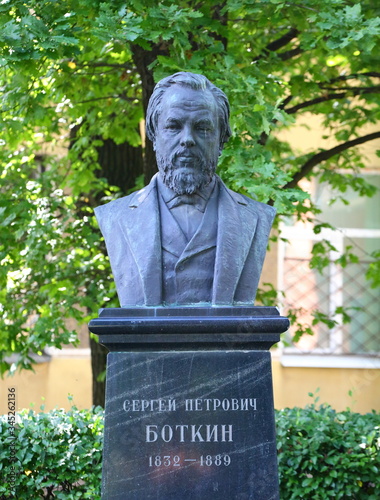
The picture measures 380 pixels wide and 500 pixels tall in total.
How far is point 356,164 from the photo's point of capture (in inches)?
417

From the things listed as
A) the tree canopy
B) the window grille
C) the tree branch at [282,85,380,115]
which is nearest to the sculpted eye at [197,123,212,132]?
the tree canopy

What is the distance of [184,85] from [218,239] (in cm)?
86

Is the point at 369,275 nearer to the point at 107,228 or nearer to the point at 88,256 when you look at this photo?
the point at 88,256

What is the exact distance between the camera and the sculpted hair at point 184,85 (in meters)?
5.13

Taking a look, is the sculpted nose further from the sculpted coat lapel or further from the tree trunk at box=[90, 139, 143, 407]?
the tree trunk at box=[90, 139, 143, 407]

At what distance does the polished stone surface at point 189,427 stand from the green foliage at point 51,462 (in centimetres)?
233

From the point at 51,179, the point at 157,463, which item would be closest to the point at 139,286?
the point at 157,463

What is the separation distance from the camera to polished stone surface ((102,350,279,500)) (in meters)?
4.67

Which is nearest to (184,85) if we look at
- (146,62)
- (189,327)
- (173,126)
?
(173,126)

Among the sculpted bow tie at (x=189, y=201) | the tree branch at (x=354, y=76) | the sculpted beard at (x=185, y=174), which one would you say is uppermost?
the tree branch at (x=354, y=76)

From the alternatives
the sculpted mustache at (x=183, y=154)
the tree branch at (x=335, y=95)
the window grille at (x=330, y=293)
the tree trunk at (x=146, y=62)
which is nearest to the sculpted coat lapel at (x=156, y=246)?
the sculpted mustache at (x=183, y=154)

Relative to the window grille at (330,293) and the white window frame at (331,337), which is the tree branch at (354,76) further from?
the window grille at (330,293)

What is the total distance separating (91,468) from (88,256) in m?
2.65

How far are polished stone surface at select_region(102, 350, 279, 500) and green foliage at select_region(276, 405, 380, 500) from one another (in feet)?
7.90
